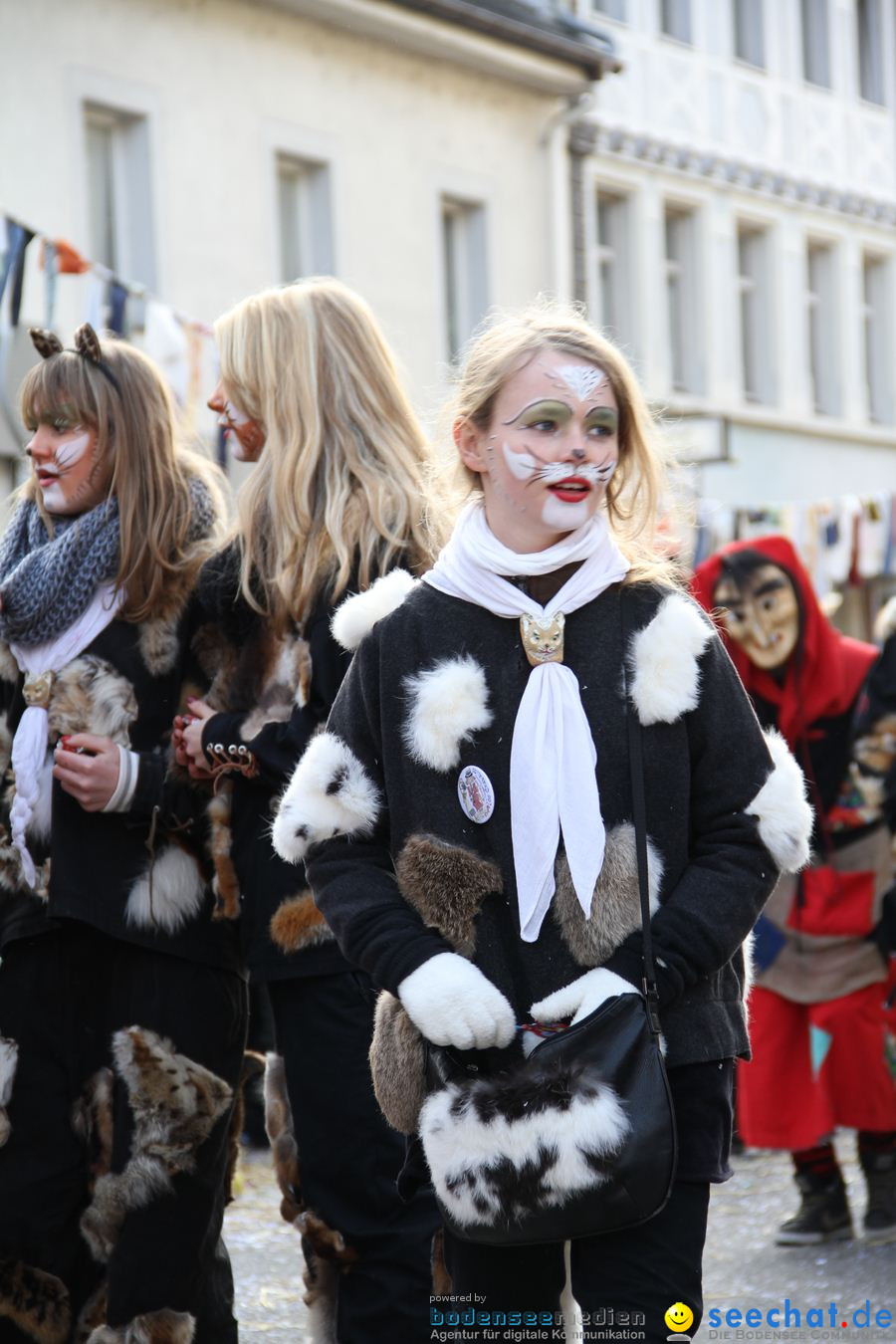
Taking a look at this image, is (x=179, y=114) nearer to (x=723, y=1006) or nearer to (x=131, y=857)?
(x=131, y=857)

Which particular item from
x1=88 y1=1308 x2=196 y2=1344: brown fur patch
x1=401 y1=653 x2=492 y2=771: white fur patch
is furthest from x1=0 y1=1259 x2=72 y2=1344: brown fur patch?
x1=401 y1=653 x2=492 y2=771: white fur patch

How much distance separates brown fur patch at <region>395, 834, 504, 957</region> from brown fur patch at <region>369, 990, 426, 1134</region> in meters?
0.14

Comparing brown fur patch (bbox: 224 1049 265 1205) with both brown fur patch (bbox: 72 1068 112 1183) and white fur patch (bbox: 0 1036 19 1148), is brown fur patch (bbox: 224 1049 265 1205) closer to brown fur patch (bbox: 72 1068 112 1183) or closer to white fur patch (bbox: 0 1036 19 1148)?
brown fur patch (bbox: 72 1068 112 1183)

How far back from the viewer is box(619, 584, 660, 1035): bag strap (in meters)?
2.93

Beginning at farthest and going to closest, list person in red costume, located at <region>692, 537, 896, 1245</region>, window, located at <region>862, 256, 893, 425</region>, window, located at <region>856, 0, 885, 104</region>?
window, located at <region>862, 256, 893, 425</region>
window, located at <region>856, 0, 885, 104</region>
person in red costume, located at <region>692, 537, 896, 1245</region>

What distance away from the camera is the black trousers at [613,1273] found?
289 cm

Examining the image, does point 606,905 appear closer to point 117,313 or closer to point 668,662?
point 668,662

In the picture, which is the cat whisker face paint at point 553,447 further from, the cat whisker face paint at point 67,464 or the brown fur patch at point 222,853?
the cat whisker face paint at point 67,464

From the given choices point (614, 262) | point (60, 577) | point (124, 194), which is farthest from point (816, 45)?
point (60, 577)

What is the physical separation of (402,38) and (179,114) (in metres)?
2.69

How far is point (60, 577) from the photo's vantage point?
4.12 meters

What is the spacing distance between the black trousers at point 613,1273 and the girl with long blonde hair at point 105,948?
104 centimetres

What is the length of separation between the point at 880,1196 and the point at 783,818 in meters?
3.33

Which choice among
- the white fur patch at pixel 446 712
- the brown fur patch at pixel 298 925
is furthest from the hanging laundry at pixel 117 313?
the white fur patch at pixel 446 712
